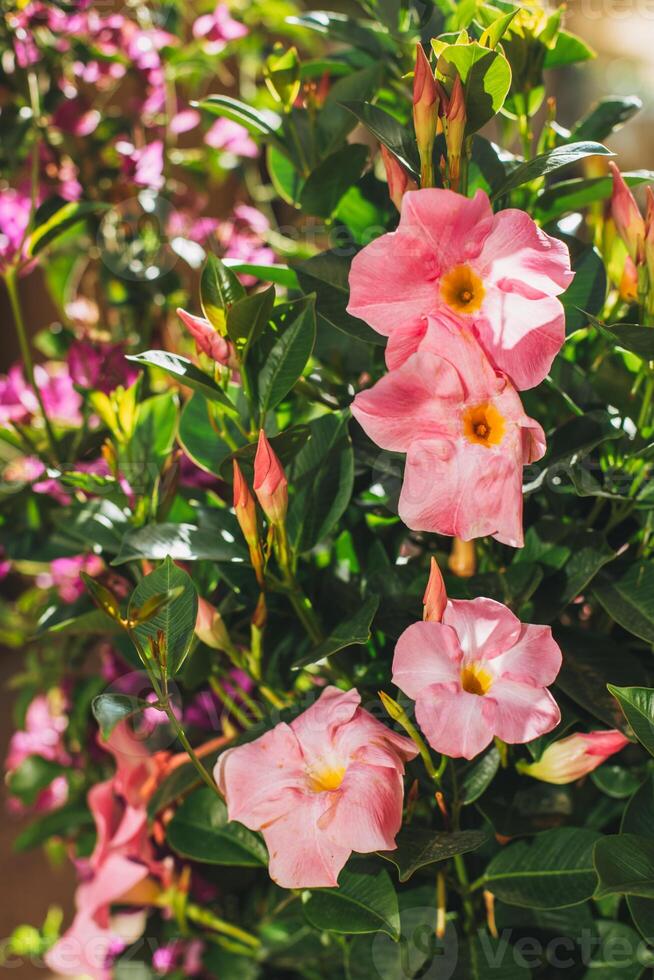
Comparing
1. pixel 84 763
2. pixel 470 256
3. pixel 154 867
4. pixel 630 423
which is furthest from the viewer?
pixel 84 763

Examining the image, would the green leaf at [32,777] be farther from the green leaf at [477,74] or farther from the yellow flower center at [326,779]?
the green leaf at [477,74]

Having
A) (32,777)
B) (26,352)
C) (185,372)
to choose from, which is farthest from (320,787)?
(32,777)

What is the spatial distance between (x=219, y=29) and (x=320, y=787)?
0.90 m

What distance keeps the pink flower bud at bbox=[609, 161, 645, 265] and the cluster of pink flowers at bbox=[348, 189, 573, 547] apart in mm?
104

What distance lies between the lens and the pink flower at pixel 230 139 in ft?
3.39

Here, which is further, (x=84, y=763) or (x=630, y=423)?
(x=84, y=763)

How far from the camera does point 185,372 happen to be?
44 cm

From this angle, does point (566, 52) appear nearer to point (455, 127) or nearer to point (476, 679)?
point (455, 127)

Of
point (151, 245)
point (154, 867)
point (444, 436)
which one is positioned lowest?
point (154, 867)

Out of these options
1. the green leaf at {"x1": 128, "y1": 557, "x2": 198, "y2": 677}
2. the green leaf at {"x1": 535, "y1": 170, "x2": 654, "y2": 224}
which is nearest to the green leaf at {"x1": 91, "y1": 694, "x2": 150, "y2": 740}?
the green leaf at {"x1": 128, "y1": 557, "x2": 198, "y2": 677}

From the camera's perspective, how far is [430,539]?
564mm

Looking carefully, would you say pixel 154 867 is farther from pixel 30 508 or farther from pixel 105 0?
pixel 105 0

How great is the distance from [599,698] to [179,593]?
0.21 metres

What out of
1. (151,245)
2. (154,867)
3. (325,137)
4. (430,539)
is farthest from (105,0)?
(154,867)
